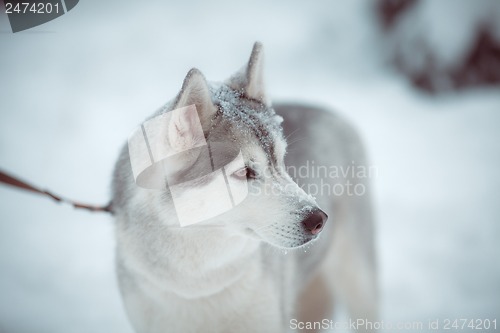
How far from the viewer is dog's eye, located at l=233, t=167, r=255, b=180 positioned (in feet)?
4.57

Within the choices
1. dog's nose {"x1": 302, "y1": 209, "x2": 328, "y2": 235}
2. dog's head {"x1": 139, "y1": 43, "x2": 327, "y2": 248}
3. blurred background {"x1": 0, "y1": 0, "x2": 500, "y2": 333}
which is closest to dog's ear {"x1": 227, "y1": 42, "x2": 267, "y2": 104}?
dog's head {"x1": 139, "y1": 43, "x2": 327, "y2": 248}

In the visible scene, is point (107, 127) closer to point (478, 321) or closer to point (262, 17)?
point (262, 17)

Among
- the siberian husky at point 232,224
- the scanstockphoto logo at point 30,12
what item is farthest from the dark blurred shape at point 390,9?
the scanstockphoto logo at point 30,12

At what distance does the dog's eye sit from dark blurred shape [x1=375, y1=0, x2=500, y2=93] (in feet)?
10.5

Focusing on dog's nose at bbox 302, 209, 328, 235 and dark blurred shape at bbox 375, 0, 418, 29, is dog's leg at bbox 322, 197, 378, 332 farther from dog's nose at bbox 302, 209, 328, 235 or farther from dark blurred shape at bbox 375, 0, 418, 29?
dark blurred shape at bbox 375, 0, 418, 29

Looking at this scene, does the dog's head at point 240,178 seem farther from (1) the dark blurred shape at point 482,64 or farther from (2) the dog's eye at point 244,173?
(1) the dark blurred shape at point 482,64

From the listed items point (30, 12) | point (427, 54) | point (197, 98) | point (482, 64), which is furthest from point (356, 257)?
point (482, 64)

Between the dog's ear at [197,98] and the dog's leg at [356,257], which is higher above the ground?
the dog's ear at [197,98]

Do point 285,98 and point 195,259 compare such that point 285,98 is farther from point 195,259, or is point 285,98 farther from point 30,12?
point 195,259

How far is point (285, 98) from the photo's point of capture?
10.7ft

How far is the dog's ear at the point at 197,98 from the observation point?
1.28m

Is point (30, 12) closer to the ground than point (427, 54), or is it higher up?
higher up

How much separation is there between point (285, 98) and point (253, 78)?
1743 mm

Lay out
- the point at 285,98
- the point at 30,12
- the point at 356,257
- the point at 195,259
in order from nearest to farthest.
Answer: the point at 195,259
the point at 30,12
the point at 356,257
the point at 285,98
